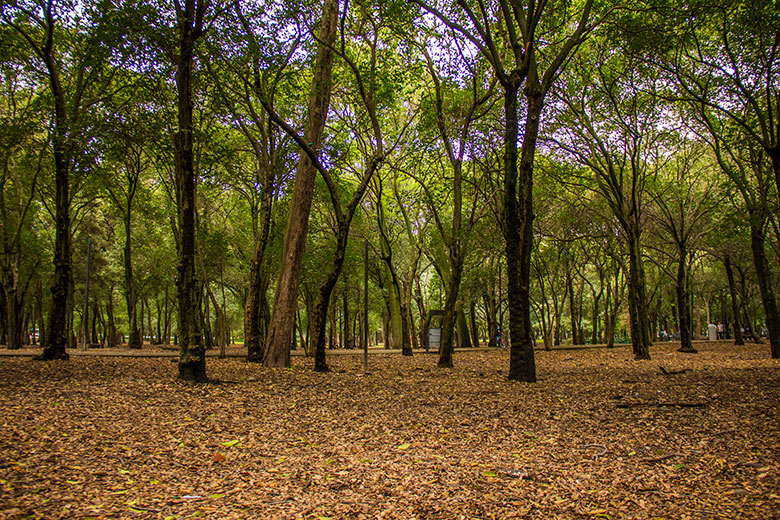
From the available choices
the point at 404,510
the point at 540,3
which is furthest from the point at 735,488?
the point at 540,3

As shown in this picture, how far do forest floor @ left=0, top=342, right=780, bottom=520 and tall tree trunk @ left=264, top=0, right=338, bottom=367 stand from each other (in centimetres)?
387

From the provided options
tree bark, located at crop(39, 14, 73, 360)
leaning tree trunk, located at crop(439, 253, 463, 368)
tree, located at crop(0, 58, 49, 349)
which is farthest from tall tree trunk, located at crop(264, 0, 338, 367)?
tree, located at crop(0, 58, 49, 349)

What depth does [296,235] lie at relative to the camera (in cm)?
1272

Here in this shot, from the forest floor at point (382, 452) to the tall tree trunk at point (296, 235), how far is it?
3872mm

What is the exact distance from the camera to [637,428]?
18.7 ft

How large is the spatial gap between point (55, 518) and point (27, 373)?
7.98 m

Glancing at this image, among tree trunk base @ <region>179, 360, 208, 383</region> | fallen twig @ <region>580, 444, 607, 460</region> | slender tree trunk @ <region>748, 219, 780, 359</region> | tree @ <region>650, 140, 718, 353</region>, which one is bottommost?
fallen twig @ <region>580, 444, 607, 460</region>

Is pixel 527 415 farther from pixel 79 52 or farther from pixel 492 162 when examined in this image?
pixel 79 52

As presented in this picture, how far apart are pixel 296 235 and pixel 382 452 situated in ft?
28.1

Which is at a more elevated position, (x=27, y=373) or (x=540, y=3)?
(x=540, y=3)

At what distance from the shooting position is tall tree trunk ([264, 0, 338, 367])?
12461mm

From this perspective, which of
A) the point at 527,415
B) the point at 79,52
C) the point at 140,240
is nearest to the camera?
the point at 527,415

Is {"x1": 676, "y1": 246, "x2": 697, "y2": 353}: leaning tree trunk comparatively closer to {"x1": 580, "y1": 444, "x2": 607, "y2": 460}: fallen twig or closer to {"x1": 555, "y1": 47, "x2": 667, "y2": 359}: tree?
{"x1": 555, "y1": 47, "x2": 667, "y2": 359}: tree

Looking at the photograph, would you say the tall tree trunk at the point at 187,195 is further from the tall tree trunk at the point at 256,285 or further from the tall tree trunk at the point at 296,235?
the tall tree trunk at the point at 256,285
